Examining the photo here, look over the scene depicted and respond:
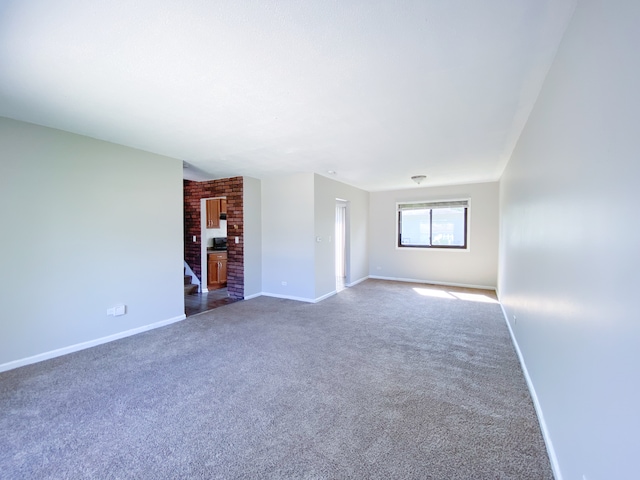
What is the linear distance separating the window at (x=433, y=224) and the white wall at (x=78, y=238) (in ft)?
18.2

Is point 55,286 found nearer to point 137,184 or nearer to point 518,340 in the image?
point 137,184

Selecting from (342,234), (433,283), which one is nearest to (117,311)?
(342,234)

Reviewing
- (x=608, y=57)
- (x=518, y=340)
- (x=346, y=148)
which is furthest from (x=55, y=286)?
(x=518, y=340)

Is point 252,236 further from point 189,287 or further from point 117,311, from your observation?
point 117,311

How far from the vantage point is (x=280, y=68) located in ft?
6.20

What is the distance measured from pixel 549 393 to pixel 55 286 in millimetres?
4665

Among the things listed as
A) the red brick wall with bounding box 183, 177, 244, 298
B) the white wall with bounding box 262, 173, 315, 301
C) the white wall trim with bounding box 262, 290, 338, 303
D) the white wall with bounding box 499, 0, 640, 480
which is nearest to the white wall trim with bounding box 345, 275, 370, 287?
the white wall trim with bounding box 262, 290, 338, 303

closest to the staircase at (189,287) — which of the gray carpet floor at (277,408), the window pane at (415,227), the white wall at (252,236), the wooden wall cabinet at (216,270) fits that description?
the wooden wall cabinet at (216,270)

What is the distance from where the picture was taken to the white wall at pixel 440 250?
6312mm

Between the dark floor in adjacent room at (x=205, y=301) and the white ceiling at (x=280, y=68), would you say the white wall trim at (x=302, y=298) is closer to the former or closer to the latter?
the dark floor in adjacent room at (x=205, y=301)

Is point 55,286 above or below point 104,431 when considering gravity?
above

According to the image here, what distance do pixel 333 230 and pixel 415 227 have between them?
2644mm

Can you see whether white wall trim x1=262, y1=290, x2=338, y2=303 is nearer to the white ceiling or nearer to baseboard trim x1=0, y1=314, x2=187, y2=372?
baseboard trim x1=0, y1=314, x2=187, y2=372

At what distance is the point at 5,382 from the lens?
252 centimetres
